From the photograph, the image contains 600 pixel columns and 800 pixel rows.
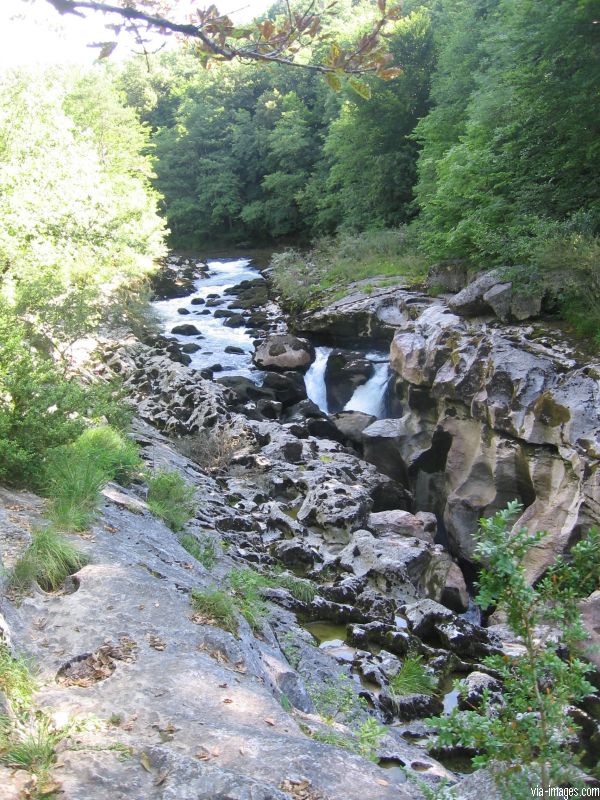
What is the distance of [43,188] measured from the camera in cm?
1588

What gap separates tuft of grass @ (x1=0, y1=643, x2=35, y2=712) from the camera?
350cm

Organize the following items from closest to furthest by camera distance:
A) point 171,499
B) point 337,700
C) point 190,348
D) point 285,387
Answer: point 337,700, point 171,499, point 285,387, point 190,348

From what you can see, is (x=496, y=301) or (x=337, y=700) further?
(x=496, y=301)

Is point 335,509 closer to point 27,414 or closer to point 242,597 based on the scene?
point 242,597

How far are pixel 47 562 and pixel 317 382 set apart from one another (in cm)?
1502

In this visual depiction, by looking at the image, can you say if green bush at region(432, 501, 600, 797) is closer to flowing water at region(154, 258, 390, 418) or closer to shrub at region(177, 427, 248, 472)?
shrub at region(177, 427, 248, 472)

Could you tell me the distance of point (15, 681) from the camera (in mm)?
3627

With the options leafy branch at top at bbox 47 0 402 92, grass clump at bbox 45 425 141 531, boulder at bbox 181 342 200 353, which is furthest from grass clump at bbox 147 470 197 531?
boulder at bbox 181 342 200 353

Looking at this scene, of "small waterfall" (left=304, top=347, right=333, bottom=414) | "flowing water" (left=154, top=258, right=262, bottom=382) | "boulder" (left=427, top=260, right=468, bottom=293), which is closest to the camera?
"boulder" (left=427, top=260, right=468, bottom=293)

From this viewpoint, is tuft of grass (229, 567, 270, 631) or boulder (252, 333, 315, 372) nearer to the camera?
tuft of grass (229, 567, 270, 631)

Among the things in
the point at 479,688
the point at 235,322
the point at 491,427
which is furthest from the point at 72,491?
the point at 235,322

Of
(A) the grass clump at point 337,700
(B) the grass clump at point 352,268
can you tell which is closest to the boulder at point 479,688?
(A) the grass clump at point 337,700

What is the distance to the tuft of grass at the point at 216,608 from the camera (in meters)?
5.37

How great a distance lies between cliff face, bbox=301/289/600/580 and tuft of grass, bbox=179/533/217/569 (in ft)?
16.1
